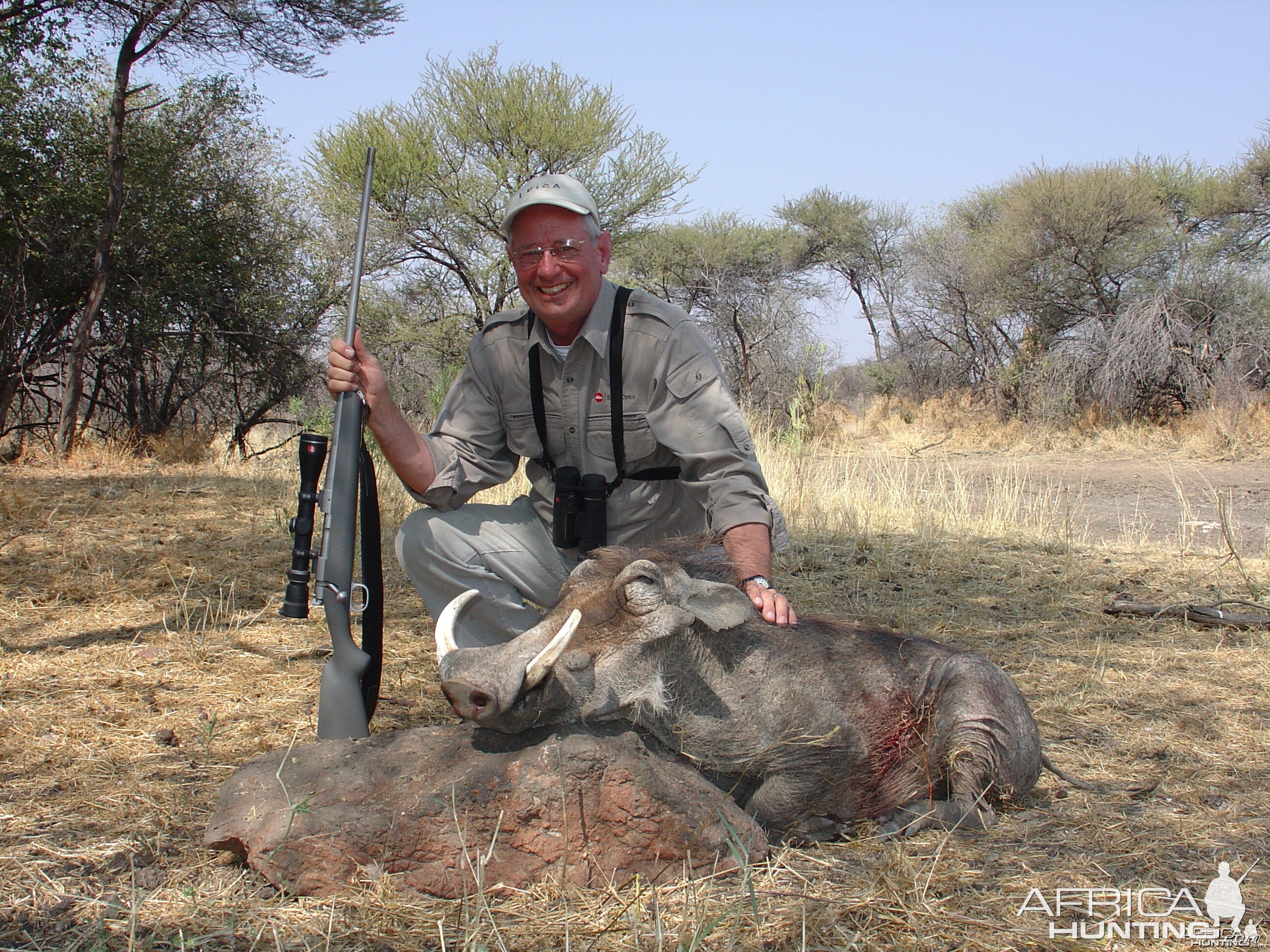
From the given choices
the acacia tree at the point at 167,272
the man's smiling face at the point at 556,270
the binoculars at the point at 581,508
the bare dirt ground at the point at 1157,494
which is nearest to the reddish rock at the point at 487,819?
the binoculars at the point at 581,508

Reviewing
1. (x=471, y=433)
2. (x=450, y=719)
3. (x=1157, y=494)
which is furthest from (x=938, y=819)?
(x=1157, y=494)

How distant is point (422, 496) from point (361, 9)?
890 centimetres

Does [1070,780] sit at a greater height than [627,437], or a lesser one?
lesser

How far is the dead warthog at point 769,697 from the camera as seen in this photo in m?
2.21

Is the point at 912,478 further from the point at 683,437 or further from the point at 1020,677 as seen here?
the point at 683,437

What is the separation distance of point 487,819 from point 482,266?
15.1 meters

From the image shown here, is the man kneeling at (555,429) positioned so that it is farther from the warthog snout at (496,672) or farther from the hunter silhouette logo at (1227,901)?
the hunter silhouette logo at (1227,901)

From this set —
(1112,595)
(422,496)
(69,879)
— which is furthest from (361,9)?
(69,879)

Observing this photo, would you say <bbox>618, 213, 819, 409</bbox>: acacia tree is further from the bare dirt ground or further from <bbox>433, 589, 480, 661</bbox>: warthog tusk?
<bbox>433, 589, 480, 661</bbox>: warthog tusk

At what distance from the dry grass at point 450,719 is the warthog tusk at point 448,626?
512mm

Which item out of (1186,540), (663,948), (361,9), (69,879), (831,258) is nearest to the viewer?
(663,948)

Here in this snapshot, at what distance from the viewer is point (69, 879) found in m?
2.04

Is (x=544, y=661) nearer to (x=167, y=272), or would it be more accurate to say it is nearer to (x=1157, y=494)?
(x=1157, y=494)

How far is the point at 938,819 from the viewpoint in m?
2.47
